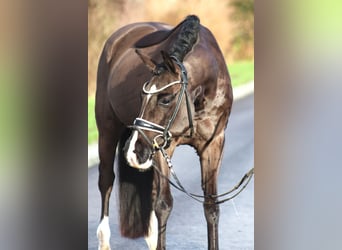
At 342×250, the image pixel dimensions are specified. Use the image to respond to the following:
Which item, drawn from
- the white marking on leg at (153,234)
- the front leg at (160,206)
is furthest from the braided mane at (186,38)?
the white marking on leg at (153,234)

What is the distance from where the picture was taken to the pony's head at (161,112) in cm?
173

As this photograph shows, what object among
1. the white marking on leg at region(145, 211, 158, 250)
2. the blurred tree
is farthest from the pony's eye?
the white marking on leg at region(145, 211, 158, 250)

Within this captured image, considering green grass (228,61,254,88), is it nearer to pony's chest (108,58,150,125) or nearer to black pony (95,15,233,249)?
black pony (95,15,233,249)

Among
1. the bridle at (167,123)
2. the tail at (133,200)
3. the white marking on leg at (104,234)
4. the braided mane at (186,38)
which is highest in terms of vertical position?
the braided mane at (186,38)

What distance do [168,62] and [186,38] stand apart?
6.3 inches

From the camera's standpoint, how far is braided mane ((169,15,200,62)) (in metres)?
1.81

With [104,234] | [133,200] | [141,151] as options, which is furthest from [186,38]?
[104,234]

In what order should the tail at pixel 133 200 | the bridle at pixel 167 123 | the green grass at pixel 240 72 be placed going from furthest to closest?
the tail at pixel 133 200, the green grass at pixel 240 72, the bridle at pixel 167 123

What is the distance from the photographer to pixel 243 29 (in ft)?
6.37

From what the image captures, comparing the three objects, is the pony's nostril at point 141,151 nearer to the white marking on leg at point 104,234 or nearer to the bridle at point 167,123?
the bridle at point 167,123

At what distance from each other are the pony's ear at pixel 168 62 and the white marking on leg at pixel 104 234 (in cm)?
70

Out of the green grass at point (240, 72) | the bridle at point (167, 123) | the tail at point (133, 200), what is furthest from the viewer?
the tail at point (133, 200)
